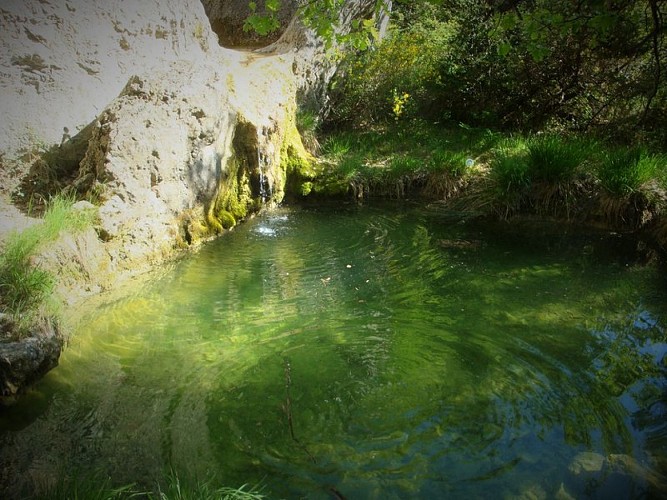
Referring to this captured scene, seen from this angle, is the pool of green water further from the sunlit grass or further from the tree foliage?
the tree foliage

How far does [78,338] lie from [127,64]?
4.91 meters

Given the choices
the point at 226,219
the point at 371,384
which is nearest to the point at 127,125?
the point at 226,219

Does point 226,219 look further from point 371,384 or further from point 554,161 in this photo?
point 554,161

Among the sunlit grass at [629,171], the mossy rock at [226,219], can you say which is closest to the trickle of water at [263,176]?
the mossy rock at [226,219]

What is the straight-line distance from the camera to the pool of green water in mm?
3010

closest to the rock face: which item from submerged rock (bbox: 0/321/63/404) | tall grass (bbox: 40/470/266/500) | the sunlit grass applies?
submerged rock (bbox: 0/321/63/404)

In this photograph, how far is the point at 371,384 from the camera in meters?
3.87

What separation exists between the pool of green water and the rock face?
2.61ft

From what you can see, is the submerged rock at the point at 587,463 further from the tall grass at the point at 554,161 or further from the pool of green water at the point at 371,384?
the tall grass at the point at 554,161

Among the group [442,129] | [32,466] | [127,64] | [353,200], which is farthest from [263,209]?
[32,466]

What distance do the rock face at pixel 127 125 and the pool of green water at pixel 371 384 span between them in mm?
797

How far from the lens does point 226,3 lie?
16531mm

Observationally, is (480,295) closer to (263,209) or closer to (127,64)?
(263,209)

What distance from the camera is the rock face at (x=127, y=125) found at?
630 centimetres
